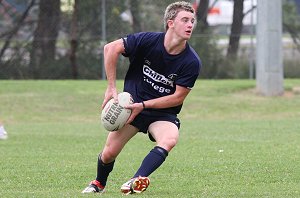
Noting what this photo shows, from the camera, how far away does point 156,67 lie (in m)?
7.93

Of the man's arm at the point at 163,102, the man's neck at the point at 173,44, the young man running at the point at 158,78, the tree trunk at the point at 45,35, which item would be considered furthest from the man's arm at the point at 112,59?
the tree trunk at the point at 45,35

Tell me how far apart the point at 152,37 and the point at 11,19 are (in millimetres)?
18733

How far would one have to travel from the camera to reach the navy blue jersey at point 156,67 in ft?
25.8

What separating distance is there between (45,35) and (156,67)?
18438 mm

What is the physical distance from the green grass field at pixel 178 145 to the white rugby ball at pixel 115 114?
0.67m

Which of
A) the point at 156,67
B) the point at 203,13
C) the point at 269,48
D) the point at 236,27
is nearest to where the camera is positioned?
the point at 156,67

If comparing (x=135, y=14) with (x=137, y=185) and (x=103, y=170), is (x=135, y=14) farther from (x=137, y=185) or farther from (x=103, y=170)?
(x=137, y=185)

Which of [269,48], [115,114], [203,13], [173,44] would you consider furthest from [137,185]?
[203,13]

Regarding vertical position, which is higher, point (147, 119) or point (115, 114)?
point (115, 114)

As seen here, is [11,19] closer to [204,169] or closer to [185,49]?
[204,169]

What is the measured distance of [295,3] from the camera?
28297 mm

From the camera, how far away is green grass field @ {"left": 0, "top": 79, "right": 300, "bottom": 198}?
28.8 ft

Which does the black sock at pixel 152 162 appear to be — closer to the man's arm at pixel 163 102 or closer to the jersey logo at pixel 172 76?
the man's arm at pixel 163 102

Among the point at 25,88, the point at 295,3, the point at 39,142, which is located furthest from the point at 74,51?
the point at 39,142
